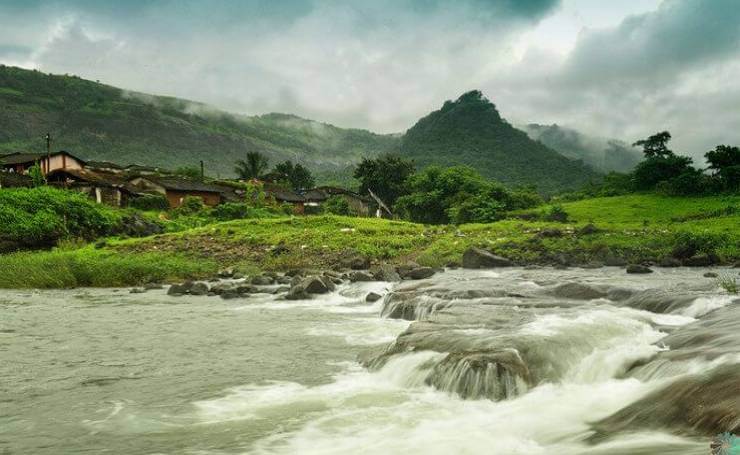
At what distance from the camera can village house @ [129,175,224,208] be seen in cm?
6644

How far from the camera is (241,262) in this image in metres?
32.2

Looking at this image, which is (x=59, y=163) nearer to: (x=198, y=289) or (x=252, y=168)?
(x=252, y=168)

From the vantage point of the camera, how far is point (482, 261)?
28.1 meters

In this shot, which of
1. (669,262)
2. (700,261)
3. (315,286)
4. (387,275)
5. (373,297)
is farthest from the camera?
(700,261)

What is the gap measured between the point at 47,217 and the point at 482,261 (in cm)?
3078

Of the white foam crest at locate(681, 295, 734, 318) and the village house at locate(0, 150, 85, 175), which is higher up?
the village house at locate(0, 150, 85, 175)

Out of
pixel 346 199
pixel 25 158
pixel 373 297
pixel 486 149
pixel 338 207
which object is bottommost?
pixel 373 297

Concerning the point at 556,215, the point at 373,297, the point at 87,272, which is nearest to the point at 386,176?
the point at 556,215

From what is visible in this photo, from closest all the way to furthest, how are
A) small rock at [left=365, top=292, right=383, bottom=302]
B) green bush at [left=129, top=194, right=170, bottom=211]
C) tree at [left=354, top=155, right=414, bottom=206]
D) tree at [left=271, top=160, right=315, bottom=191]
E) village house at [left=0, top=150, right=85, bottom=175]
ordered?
1. small rock at [left=365, top=292, right=383, bottom=302]
2. green bush at [left=129, top=194, right=170, bottom=211]
3. village house at [left=0, top=150, right=85, bottom=175]
4. tree at [left=354, top=155, right=414, bottom=206]
5. tree at [left=271, top=160, right=315, bottom=191]

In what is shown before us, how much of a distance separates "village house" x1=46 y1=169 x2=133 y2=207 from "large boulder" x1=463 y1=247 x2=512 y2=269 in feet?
144

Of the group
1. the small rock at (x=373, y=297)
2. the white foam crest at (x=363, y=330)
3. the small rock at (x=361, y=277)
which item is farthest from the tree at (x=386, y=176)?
the white foam crest at (x=363, y=330)

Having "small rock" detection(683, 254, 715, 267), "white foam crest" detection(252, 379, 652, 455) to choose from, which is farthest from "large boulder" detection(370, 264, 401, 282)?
"white foam crest" detection(252, 379, 652, 455)

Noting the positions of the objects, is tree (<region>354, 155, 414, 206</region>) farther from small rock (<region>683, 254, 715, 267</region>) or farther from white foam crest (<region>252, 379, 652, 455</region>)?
white foam crest (<region>252, 379, 652, 455</region>)

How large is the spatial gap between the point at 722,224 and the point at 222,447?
38.1 meters
